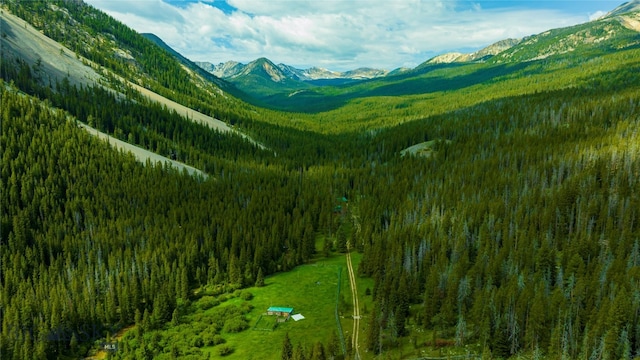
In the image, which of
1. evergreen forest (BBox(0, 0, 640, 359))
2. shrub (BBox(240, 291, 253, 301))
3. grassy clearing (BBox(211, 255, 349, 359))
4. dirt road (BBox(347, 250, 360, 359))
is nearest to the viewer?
dirt road (BBox(347, 250, 360, 359))

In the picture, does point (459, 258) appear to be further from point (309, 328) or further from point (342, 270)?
point (309, 328)

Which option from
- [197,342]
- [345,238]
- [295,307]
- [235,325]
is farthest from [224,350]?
[345,238]

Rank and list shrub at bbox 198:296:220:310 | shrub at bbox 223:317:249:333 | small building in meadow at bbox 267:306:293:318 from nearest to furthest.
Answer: shrub at bbox 223:317:249:333, small building in meadow at bbox 267:306:293:318, shrub at bbox 198:296:220:310

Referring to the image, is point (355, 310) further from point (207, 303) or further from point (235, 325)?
point (207, 303)

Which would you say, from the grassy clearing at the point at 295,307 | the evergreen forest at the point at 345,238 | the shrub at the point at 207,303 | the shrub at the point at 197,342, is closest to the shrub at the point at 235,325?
the evergreen forest at the point at 345,238

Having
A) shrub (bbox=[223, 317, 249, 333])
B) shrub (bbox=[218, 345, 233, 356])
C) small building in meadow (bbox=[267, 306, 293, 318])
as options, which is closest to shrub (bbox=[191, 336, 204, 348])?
shrub (bbox=[218, 345, 233, 356])

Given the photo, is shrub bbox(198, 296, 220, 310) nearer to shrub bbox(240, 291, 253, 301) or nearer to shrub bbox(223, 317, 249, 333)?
shrub bbox(240, 291, 253, 301)

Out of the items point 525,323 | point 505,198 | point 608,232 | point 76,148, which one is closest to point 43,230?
point 76,148

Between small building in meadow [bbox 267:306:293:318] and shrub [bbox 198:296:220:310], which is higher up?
small building in meadow [bbox 267:306:293:318]

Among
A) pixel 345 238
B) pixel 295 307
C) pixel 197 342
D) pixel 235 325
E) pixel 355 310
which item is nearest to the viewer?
pixel 197 342

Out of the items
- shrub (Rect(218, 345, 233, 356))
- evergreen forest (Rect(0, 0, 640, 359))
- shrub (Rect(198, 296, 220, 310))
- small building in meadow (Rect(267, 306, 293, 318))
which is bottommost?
shrub (Rect(198, 296, 220, 310))
